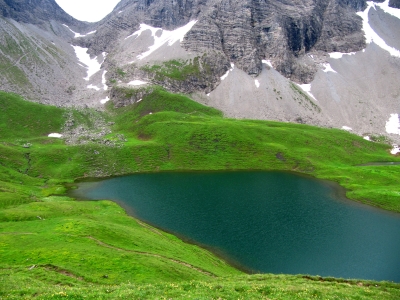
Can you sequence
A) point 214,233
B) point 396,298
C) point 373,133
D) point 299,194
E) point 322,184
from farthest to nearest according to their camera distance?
point 373,133
point 322,184
point 299,194
point 214,233
point 396,298

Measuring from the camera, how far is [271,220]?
7100 cm

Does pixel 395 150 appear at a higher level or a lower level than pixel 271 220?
higher

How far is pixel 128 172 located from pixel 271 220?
241ft

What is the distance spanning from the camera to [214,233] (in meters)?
62.8

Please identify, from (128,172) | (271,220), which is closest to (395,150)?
(271,220)

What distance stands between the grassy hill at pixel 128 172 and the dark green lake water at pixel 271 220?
7.44 m

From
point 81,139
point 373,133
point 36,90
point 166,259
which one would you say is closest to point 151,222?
point 166,259

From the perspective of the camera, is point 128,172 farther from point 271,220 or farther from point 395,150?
point 395,150

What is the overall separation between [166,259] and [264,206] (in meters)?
46.6

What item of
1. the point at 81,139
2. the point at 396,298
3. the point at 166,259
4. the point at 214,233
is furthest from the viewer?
the point at 81,139

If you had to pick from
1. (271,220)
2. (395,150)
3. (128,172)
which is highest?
(395,150)

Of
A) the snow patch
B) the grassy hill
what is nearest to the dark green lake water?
the grassy hill

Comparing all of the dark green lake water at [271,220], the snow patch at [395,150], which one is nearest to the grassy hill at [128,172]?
the snow patch at [395,150]

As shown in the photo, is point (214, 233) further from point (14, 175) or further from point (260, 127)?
point (260, 127)
